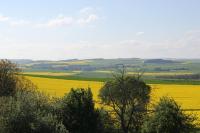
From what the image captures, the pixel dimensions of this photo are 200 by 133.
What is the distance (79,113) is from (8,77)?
15589 mm

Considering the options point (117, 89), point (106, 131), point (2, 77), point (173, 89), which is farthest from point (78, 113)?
point (173, 89)

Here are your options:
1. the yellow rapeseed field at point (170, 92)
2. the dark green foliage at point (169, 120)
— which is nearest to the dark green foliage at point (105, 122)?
the dark green foliage at point (169, 120)

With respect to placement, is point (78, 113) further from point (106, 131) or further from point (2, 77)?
point (2, 77)

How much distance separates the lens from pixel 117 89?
4769 cm

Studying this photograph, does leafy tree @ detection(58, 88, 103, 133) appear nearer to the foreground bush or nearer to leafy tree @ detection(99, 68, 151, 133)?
the foreground bush

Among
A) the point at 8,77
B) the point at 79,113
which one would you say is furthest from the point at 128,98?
the point at 8,77

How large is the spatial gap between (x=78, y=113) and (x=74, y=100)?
1351 millimetres

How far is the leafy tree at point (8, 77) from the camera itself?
50.3 m

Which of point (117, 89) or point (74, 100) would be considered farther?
point (117, 89)

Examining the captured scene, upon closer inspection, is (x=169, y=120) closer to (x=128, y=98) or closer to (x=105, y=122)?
(x=105, y=122)

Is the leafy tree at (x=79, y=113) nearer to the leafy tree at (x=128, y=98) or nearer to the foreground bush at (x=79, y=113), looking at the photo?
the foreground bush at (x=79, y=113)

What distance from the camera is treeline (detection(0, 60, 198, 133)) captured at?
3044 cm

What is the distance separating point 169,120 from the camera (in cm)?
4094

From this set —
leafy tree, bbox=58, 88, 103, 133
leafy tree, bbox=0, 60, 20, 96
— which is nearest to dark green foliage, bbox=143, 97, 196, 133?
leafy tree, bbox=58, 88, 103, 133
